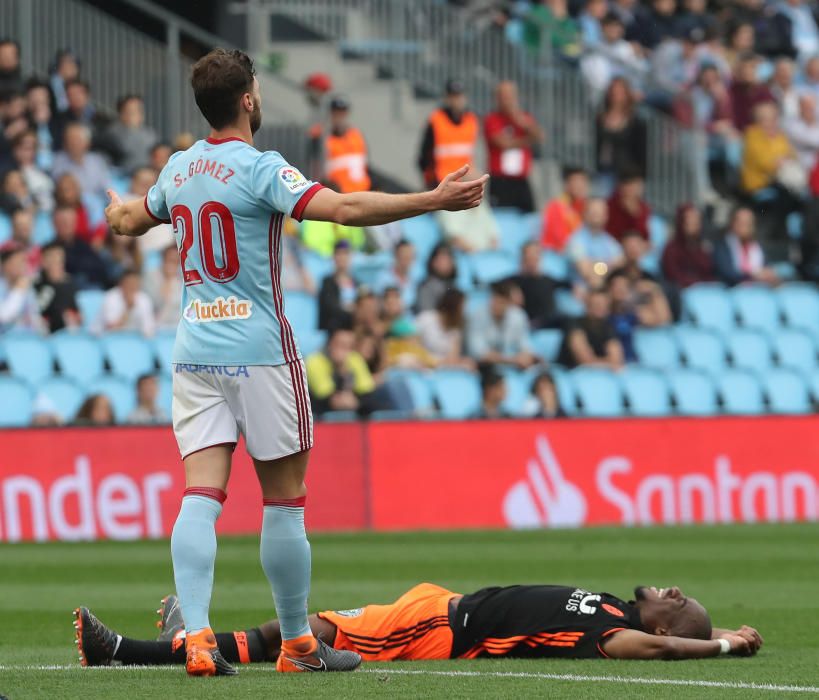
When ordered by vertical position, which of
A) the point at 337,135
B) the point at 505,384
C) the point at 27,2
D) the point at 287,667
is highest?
the point at 27,2

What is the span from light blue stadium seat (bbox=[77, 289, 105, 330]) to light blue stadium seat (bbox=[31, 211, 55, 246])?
74cm

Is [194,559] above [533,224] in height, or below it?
below

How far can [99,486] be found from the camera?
14758 millimetres

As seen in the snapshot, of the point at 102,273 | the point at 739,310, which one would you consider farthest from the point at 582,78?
the point at 102,273

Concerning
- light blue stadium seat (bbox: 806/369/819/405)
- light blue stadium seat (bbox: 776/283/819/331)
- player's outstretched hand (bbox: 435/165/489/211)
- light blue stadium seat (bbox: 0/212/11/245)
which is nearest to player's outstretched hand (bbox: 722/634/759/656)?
player's outstretched hand (bbox: 435/165/489/211)

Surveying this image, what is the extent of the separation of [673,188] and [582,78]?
178 centimetres

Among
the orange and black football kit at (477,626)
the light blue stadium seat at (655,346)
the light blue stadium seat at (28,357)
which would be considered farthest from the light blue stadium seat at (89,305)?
the orange and black football kit at (477,626)

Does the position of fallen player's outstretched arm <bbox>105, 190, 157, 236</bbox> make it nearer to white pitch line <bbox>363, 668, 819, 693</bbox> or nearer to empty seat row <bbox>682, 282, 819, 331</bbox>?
white pitch line <bbox>363, 668, 819, 693</bbox>

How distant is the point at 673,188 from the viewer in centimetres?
2242

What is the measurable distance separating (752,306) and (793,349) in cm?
76

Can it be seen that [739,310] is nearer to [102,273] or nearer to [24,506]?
[102,273]

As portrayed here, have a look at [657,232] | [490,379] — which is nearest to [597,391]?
[490,379]

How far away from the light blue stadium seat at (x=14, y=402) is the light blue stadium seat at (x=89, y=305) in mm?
1191

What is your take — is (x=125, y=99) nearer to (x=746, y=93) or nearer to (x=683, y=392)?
(x=683, y=392)
